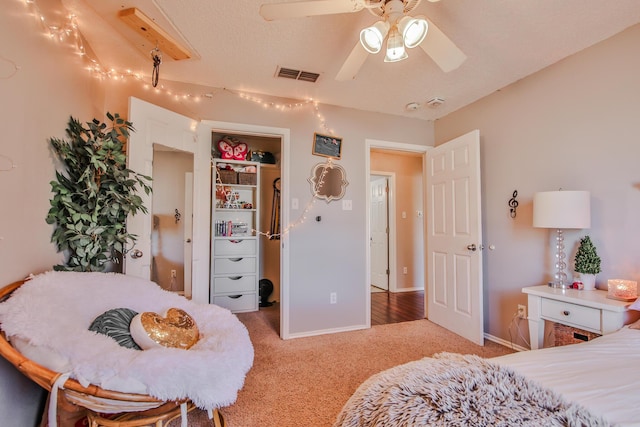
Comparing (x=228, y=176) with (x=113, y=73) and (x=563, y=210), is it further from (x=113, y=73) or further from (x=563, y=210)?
(x=563, y=210)

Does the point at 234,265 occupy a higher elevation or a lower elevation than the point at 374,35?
lower

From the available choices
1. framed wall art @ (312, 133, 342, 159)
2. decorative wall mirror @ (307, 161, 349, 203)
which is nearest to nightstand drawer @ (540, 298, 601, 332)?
decorative wall mirror @ (307, 161, 349, 203)

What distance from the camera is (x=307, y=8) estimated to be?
51.3 inches

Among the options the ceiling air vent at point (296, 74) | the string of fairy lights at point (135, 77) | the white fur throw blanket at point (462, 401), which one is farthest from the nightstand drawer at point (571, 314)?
Result: the ceiling air vent at point (296, 74)

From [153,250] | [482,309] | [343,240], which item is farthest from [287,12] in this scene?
[482,309]

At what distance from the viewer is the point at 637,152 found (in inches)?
70.2

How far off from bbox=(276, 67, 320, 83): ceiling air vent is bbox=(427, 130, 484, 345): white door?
59.9 inches

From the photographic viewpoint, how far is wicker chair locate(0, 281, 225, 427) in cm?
93

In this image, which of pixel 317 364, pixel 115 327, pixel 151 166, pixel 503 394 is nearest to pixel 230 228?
pixel 151 166

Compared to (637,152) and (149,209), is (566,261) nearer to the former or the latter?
(637,152)

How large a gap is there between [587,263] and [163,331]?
2.51m

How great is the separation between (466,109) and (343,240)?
1857 mm

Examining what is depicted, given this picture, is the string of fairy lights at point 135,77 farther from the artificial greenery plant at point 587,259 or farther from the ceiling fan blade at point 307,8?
the artificial greenery plant at point 587,259

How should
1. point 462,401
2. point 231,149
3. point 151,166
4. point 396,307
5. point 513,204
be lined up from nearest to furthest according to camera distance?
point 462,401 → point 151,166 → point 513,204 → point 231,149 → point 396,307
